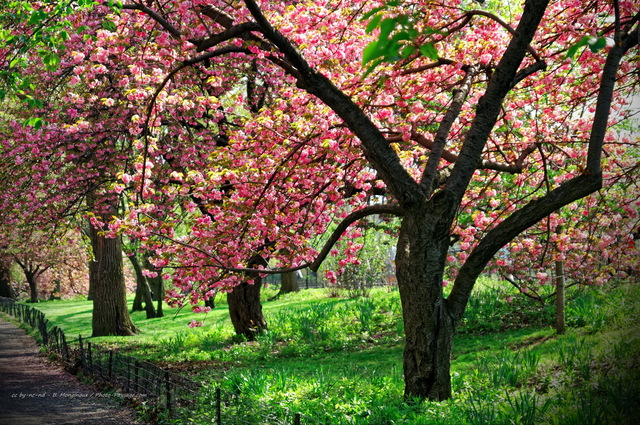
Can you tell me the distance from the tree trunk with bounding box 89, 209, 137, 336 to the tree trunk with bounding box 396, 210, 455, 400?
12.7 meters

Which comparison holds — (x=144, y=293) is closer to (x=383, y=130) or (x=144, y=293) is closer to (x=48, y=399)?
(x=48, y=399)

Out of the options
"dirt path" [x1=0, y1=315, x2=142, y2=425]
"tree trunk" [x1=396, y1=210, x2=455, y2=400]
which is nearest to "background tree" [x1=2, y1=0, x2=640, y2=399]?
"tree trunk" [x1=396, y1=210, x2=455, y2=400]

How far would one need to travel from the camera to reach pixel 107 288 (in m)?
15.9

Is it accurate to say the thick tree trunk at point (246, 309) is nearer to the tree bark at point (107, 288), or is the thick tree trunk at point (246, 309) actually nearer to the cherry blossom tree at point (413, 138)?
the cherry blossom tree at point (413, 138)

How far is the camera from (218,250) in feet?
25.8

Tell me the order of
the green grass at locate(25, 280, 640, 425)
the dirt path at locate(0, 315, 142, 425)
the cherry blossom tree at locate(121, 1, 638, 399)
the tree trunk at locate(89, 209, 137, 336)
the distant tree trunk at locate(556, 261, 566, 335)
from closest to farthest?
the green grass at locate(25, 280, 640, 425) < the cherry blossom tree at locate(121, 1, 638, 399) < the dirt path at locate(0, 315, 142, 425) < the distant tree trunk at locate(556, 261, 566, 335) < the tree trunk at locate(89, 209, 137, 336)

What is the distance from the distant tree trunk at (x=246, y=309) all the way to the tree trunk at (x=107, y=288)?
16.8ft

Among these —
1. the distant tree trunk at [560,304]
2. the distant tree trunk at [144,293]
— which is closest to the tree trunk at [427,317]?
the distant tree trunk at [560,304]

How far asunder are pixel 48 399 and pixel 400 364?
6.11 meters

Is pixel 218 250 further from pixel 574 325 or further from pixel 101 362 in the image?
pixel 574 325

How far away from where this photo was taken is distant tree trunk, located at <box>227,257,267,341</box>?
42.0 ft

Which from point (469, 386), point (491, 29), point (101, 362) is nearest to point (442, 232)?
point (469, 386)

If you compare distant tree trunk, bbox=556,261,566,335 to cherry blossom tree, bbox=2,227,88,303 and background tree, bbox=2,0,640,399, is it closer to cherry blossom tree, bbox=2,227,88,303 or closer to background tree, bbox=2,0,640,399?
background tree, bbox=2,0,640,399

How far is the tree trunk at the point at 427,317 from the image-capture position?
5598 millimetres
